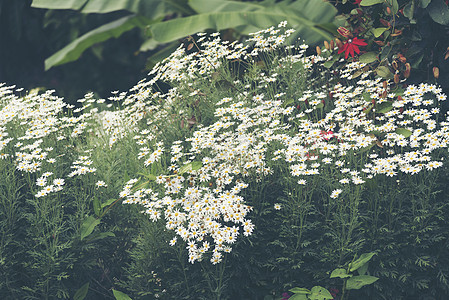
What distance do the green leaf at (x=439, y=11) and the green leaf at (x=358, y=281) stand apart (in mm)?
1940

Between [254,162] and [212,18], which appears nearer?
[254,162]

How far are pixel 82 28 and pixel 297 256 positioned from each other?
27.5 ft

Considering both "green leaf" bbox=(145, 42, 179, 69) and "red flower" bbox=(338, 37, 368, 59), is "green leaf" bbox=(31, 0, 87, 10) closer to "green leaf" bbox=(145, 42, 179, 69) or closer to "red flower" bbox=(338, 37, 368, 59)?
"green leaf" bbox=(145, 42, 179, 69)

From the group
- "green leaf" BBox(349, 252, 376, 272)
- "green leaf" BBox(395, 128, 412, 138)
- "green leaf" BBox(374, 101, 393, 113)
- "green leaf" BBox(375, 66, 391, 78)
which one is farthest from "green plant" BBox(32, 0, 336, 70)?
"green leaf" BBox(349, 252, 376, 272)

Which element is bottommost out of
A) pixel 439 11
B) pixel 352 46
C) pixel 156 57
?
pixel 156 57

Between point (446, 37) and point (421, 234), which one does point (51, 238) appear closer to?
point (421, 234)

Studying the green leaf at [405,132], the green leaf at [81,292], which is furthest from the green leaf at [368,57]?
the green leaf at [81,292]

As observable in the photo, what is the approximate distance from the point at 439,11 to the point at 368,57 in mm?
571

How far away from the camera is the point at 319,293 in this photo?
2.81m

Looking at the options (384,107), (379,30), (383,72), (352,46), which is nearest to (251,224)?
(384,107)

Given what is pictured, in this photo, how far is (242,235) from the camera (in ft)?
9.80

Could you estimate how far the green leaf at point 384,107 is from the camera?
11.0 feet

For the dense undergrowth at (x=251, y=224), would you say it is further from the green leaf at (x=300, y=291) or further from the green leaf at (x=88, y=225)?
the green leaf at (x=300, y=291)

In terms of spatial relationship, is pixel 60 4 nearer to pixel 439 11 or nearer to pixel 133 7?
A: pixel 133 7
